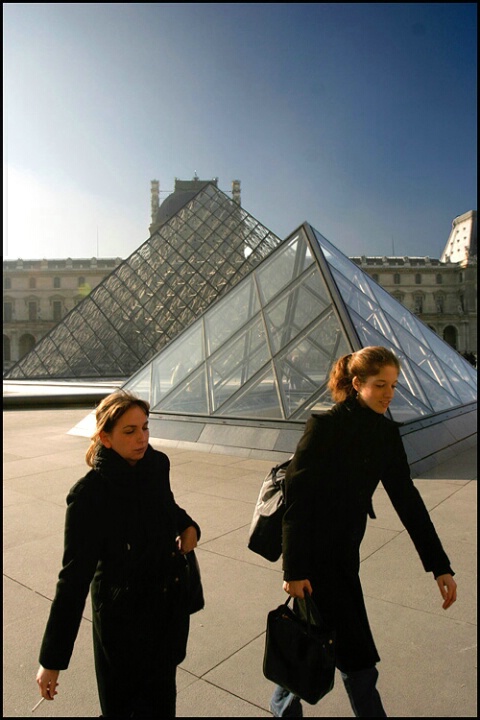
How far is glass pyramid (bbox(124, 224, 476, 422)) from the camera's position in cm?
748

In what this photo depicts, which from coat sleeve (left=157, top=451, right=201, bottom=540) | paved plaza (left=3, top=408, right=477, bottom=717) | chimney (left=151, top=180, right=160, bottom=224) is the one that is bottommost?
paved plaza (left=3, top=408, right=477, bottom=717)

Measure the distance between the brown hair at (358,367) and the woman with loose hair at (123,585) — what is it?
71 centimetres

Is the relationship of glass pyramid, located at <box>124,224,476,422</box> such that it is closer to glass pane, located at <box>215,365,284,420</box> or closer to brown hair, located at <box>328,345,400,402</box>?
glass pane, located at <box>215,365,284,420</box>

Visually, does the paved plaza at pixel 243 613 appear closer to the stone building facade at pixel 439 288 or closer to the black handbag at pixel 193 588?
the black handbag at pixel 193 588

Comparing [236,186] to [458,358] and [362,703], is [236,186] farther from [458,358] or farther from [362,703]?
[362,703]

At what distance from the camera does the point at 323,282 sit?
8023 millimetres

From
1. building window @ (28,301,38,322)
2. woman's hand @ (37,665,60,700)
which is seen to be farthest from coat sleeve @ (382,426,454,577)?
building window @ (28,301,38,322)

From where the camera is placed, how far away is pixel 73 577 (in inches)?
56.4

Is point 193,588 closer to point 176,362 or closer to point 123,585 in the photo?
point 123,585

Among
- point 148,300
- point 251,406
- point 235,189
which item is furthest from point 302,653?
point 235,189

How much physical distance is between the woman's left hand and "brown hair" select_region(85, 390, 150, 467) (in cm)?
38

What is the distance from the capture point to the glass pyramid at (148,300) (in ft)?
83.4

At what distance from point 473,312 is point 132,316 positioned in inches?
2158

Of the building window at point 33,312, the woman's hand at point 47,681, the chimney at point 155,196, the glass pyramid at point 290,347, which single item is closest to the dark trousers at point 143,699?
the woman's hand at point 47,681
